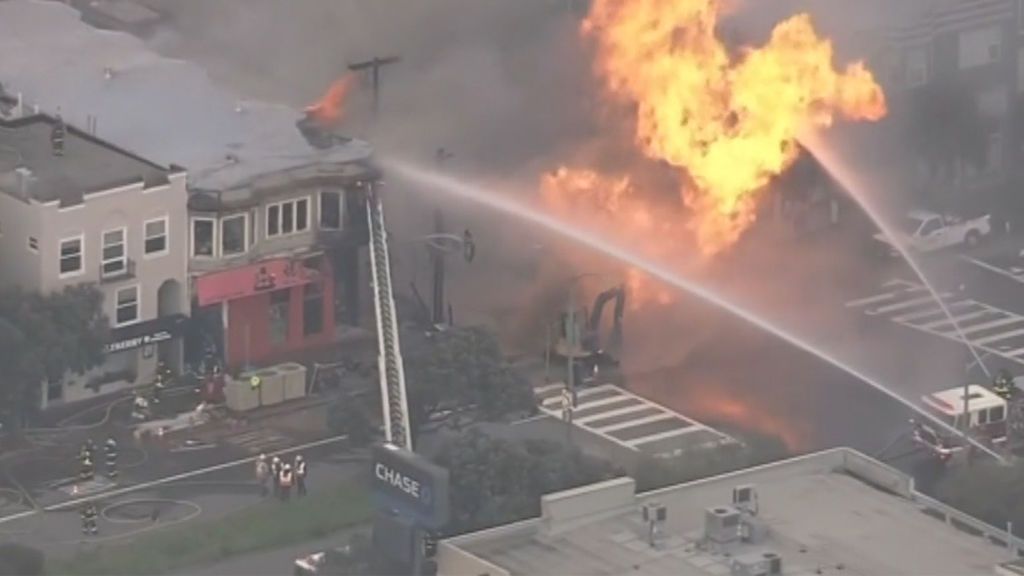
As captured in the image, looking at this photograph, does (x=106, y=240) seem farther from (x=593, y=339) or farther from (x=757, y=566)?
(x=757, y=566)

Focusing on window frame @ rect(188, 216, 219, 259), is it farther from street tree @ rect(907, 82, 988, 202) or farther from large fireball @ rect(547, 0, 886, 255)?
street tree @ rect(907, 82, 988, 202)

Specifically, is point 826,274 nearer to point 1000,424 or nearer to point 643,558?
point 1000,424

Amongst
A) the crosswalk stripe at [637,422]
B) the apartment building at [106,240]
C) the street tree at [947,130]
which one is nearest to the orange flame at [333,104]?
the apartment building at [106,240]

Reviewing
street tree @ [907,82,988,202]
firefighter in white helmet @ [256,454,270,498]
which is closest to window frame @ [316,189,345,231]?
firefighter in white helmet @ [256,454,270,498]

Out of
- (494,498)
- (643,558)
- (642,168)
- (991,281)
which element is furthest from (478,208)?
(643,558)

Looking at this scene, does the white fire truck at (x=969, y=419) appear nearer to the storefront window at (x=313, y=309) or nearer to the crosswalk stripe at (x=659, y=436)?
the crosswalk stripe at (x=659, y=436)
